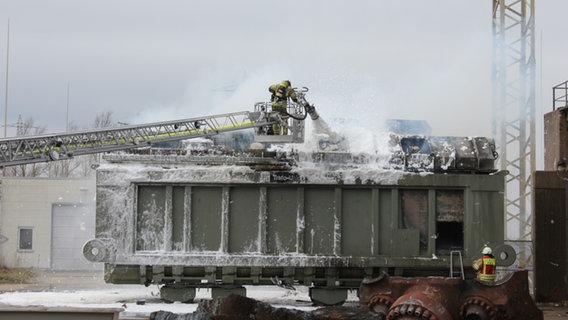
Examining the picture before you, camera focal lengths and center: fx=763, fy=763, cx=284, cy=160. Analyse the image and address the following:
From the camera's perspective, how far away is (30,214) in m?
24.3

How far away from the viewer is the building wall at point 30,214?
24.2m

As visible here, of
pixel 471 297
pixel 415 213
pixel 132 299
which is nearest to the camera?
pixel 471 297

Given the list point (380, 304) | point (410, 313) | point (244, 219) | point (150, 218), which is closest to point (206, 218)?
point (244, 219)

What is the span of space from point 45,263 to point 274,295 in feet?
38.6

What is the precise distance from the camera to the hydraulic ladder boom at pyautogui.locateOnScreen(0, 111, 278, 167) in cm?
1288

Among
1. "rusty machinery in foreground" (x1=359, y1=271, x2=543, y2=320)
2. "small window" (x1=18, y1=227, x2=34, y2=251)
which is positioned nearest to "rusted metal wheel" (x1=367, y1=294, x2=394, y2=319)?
"rusty machinery in foreground" (x1=359, y1=271, x2=543, y2=320)

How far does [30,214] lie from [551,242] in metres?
16.3

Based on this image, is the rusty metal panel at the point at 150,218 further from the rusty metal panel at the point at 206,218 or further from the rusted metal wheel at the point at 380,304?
the rusted metal wheel at the point at 380,304

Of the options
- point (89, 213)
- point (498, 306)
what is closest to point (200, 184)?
point (498, 306)

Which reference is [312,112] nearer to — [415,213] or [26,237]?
[415,213]

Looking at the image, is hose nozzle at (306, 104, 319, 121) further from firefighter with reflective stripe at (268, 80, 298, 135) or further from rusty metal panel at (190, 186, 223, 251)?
rusty metal panel at (190, 186, 223, 251)

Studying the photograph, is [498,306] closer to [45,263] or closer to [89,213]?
[89,213]

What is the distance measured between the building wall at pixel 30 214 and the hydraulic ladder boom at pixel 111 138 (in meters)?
10.7

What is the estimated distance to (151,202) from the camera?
40.2ft
